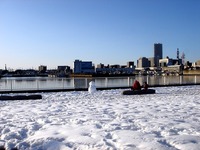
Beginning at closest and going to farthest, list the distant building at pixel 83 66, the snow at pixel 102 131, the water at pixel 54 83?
the snow at pixel 102 131 → the water at pixel 54 83 → the distant building at pixel 83 66

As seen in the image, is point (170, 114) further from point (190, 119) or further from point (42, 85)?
point (42, 85)

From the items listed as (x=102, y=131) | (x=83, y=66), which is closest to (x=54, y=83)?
(x=102, y=131)

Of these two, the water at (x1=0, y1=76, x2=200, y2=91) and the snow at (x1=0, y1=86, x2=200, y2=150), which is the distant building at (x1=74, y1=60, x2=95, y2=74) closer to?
the water at (x1=0, y1=76, x2=200, y2=91)

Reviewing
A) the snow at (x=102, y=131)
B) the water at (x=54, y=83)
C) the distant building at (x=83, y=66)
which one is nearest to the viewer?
the snow at (x=102, y=131)

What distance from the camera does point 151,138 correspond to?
25.3 feet

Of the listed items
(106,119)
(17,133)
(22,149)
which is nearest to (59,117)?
(106,119)

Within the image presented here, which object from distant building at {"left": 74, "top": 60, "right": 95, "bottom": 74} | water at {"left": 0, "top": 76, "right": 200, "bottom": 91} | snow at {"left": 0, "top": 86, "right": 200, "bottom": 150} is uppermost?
distant building at {"left": 74, "top": 60, "right": 95, "bottom": 74}

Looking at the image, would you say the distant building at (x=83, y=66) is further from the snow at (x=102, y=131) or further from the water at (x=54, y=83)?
the snow at (x=102, y=131)

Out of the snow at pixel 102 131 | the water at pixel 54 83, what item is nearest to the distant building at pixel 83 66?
the water at pixel 54 83

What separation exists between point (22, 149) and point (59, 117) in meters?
4.07

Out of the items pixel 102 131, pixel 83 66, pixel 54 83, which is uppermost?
pixel 83 66

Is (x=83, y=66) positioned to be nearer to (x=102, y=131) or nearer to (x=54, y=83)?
(x=54, y=83)

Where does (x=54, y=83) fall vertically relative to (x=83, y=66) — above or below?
below

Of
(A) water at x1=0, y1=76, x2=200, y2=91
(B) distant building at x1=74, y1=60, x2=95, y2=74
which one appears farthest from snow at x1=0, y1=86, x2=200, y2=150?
(B) distant building at x1=74, y1=60, x2=95, y2=74
